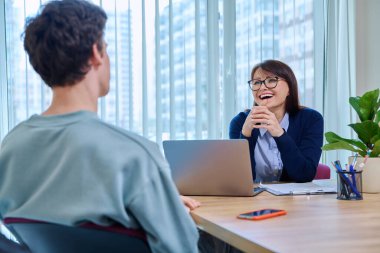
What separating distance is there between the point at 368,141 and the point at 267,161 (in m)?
0.54

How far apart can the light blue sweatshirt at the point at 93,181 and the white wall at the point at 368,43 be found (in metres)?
2.95

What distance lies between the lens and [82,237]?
0.84m

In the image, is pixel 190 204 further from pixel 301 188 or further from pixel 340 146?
pixel 340 146

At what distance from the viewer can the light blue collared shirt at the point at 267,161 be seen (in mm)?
2127

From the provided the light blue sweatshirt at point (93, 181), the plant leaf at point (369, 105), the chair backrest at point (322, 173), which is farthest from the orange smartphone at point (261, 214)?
the chair backrest at point (322, 173)

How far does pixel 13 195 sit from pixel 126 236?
0.85ft

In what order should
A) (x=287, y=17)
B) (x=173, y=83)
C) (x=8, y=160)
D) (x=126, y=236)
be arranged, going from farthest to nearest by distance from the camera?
(x=287, y=17)
(x=173, y=83)
(x=8, y=160)
(x=126, y=236)

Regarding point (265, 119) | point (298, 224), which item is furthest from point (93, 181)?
point (265, 119)

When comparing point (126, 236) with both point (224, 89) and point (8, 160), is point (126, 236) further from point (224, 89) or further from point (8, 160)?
point (224, 89)

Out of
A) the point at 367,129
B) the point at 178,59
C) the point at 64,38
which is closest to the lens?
the point at 64,38

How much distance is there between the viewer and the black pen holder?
1.51m

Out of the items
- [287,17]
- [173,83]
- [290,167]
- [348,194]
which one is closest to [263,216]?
[348,194]

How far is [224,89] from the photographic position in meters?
3.27

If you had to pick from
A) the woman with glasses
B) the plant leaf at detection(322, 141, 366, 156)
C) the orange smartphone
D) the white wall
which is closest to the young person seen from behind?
the orange smartphone
